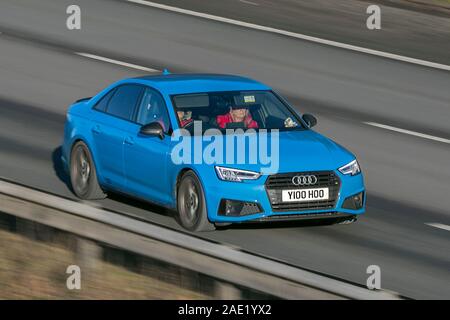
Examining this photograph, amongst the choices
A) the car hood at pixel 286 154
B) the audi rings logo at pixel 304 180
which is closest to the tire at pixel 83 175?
the car hood at pixel 286 154


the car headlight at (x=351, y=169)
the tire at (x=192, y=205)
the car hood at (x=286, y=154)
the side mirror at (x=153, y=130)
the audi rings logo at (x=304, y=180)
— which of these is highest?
the side mirror at (x=153, y=130)

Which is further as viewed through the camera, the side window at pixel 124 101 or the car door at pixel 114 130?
the side window at pixel 124 101

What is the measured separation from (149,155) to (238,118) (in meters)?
1.06

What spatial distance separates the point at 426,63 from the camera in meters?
24.0

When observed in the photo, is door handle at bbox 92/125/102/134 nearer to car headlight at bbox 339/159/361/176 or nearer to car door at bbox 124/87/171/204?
car door at bbox 124/87/171/204

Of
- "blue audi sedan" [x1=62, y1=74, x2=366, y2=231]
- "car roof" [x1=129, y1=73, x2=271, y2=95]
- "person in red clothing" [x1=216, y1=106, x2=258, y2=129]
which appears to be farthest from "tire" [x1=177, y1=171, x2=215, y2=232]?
"car roof" [x1=129, y1=73, x2=271, y2=95]

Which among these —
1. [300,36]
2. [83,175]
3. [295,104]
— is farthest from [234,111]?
[300,36]

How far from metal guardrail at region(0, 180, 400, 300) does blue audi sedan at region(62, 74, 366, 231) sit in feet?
5.40

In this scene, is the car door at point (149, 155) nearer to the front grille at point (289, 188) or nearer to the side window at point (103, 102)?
the side window at point (103, 102)

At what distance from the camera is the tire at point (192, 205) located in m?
13.6

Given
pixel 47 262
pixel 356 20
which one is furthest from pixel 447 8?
pixel 47 262

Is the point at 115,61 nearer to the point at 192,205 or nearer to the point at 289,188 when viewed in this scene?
the point at 192,205

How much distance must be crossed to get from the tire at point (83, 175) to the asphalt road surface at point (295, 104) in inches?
10.0

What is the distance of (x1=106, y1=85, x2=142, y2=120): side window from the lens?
50.2 feet
